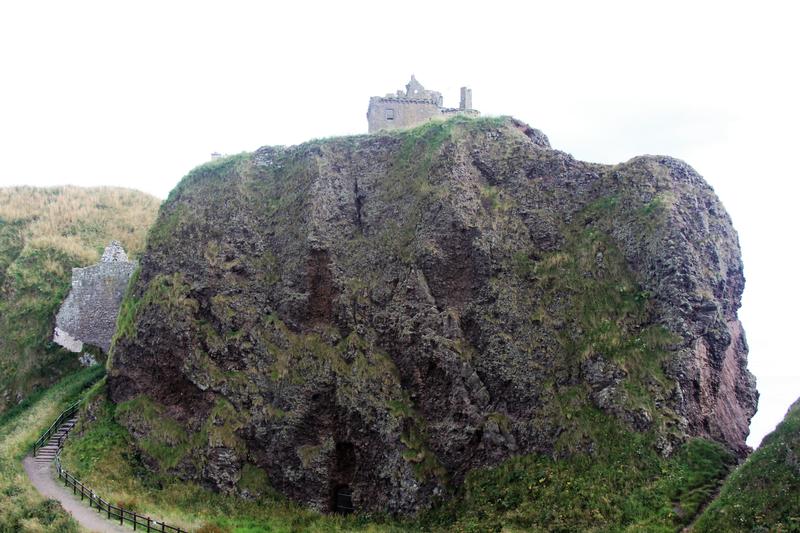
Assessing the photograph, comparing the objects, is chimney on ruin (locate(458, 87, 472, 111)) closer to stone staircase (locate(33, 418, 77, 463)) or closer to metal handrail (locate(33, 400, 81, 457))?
metal handrail (locate(33, 400, 81, 457))

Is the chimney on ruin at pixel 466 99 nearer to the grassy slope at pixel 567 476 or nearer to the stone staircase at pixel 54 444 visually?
the grassy slope at pixel 567 476

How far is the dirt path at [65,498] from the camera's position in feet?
71.3

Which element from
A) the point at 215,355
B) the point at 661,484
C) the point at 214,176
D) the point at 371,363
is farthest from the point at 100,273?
the point at 661,484

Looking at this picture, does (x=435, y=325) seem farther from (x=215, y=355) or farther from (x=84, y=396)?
(x=84, y=396)

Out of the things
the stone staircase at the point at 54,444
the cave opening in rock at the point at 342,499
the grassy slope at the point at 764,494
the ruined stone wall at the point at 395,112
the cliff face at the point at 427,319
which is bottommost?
the cave opening in rock at the point at 342,499

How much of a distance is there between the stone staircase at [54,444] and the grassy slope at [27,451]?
637 mm

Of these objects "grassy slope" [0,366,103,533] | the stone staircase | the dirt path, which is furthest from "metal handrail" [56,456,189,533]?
the stone staircase

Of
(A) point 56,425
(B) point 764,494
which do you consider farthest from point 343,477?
(B) point 764,494

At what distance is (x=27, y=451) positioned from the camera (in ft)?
94.0

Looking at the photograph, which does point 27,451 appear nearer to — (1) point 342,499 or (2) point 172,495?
(2) point 172,495

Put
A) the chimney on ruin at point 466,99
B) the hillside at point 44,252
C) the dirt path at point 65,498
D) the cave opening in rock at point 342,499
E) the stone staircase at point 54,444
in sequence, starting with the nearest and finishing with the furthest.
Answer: the dirt path at point 65,498 → the cave opening in rock at point 342,499 → the stone staircase at point 54,444 → the hillside at point 44,252 → the chimney on ruin at point 466,99

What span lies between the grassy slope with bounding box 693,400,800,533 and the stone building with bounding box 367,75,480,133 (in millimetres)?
24856

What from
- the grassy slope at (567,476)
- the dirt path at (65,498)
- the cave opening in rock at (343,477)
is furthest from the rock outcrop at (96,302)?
the cave opening in rock at (343,477)

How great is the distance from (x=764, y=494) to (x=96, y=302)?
108 ft
